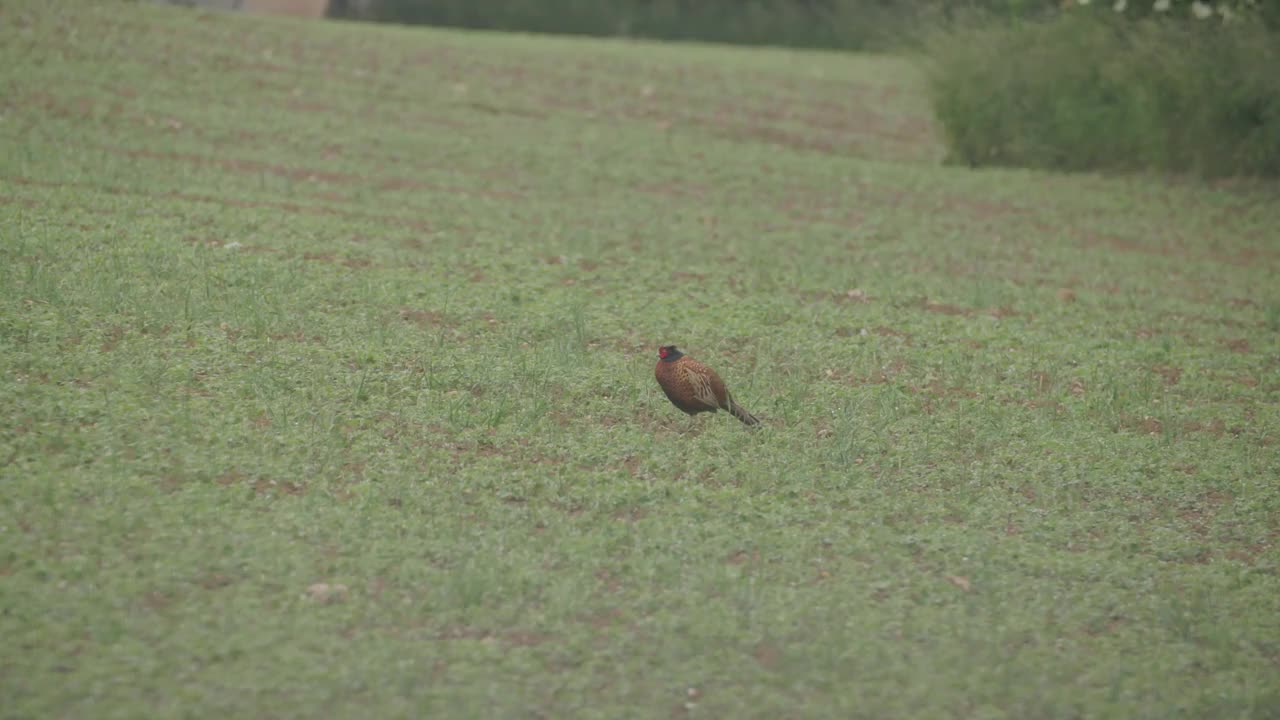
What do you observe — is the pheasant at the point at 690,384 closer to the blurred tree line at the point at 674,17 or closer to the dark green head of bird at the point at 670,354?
the dark green head of bird at the point at 670,354

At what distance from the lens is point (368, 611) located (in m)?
3.70

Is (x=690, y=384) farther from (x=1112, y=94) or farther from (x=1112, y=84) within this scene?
(x=1112, y=94)

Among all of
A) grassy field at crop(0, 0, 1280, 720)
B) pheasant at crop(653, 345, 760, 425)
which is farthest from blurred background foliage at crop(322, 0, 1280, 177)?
pheasant at crop(653, 345, 760, 425)

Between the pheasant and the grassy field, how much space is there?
0.52ft

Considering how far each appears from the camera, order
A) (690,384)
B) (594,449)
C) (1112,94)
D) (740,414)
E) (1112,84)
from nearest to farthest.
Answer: (594,449)
(690,384)
(740,414)
(1112,84)
(1112,94)

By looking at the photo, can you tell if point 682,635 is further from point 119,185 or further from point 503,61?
point 503,61

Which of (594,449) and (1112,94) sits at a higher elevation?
(1112,94)

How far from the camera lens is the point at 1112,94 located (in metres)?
12.8

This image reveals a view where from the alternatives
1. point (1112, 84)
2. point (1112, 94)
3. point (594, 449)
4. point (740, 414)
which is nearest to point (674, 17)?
point (1112, 94)

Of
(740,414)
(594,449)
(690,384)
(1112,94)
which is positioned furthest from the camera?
(1112,94)

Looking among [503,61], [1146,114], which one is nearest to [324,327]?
[1146,114]

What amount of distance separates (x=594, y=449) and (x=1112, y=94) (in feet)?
30.7

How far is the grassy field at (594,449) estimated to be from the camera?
353 centimetres

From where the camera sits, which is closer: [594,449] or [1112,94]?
[594,449]
